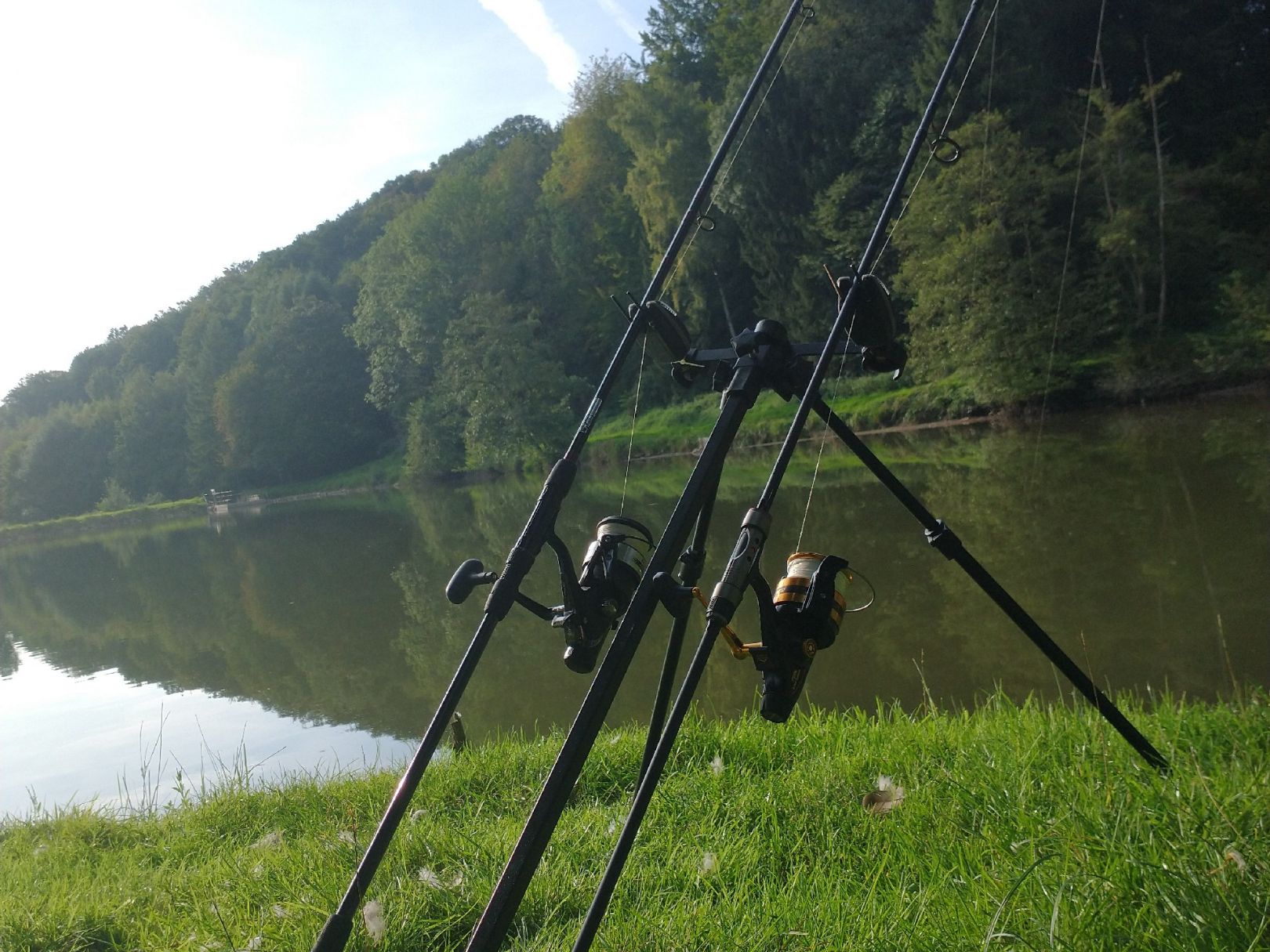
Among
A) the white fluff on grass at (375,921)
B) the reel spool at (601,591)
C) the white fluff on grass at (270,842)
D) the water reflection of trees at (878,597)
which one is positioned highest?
the reel spool at (601,591)

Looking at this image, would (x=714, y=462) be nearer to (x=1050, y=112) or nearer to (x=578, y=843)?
(x=578, y=843)

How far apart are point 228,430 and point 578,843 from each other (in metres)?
54.0

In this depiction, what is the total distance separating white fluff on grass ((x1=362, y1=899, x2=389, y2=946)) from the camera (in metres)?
2.14

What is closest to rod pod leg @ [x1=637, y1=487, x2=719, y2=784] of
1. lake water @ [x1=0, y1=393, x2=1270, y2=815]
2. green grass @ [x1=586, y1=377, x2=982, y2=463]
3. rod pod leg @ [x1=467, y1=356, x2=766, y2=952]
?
rod pod leg @ [x1=467, y1=356, x2=766, y2=952]

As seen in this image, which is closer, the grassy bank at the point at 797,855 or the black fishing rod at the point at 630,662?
the black fishing rod at the point at 630,662

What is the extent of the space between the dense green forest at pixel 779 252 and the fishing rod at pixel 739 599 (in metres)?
0.96

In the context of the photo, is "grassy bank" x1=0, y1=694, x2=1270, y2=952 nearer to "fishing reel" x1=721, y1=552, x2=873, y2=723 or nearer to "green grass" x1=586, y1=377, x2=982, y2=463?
"fishing reel" x1=721, y1=552, x2=873, y2=723

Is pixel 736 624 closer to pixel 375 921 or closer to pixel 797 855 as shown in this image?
pixel 797 855

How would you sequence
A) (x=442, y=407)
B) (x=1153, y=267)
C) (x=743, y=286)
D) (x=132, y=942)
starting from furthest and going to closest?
1. (x=442, y=407)
2. (x=743, y=286)
3. (x=1153, y=267)
4. (x=132, y=942)

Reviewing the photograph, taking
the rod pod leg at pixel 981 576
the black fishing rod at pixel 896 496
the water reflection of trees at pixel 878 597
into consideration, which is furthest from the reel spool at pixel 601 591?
the water reflection of trees at pixel 878 597

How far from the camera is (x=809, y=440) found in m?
22.2

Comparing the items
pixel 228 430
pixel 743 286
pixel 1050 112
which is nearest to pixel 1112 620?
pixel 1050 112

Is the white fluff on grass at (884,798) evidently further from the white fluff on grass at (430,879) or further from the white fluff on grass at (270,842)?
the white fluff on grass at (270,842)

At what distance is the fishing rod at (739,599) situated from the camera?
117cm
